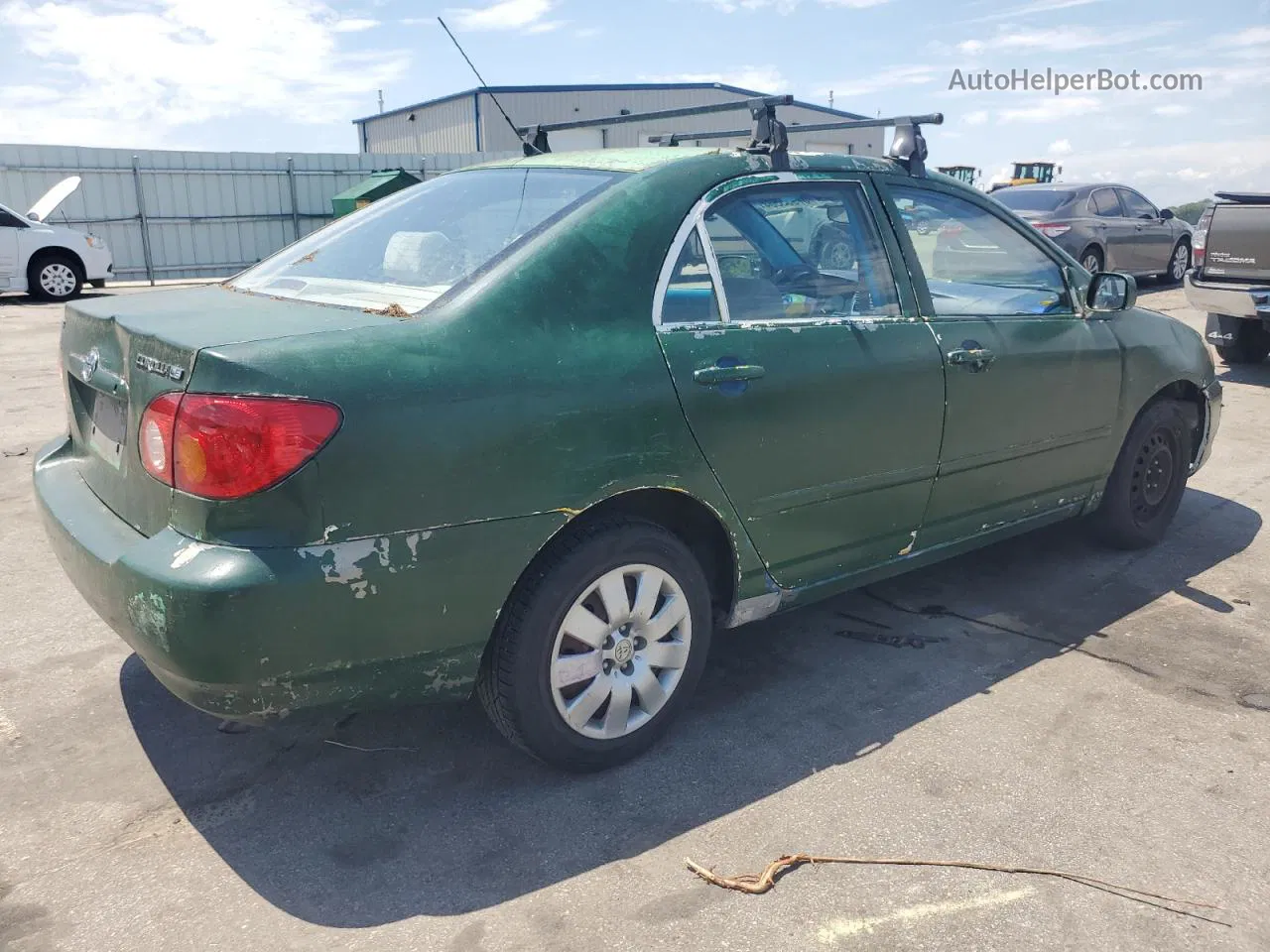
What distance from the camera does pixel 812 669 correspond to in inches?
144

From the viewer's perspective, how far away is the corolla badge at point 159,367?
2398 millimetres

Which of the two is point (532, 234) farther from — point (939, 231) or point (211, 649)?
point (939, 231)

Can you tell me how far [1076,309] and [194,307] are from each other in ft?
10.8

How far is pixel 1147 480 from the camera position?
476 centimetres

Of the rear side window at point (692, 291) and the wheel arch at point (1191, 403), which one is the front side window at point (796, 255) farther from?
the wheel arch at point (1191, 403)

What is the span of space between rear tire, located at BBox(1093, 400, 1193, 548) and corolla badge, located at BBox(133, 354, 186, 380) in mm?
3811

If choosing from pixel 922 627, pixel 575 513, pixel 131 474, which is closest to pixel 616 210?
pixel 575 513

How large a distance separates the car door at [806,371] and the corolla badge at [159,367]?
3.98ft

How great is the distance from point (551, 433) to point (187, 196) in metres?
20.5

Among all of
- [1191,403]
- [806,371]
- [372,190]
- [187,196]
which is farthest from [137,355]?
[187,196]

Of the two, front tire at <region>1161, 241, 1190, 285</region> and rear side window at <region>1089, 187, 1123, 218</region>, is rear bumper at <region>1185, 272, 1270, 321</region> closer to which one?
rear side window at <region>1089, 187, 1123, 218</region>

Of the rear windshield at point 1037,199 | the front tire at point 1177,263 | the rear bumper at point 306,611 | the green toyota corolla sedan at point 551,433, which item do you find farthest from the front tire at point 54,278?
the front tire at point 1177,263

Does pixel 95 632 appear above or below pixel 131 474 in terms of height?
below

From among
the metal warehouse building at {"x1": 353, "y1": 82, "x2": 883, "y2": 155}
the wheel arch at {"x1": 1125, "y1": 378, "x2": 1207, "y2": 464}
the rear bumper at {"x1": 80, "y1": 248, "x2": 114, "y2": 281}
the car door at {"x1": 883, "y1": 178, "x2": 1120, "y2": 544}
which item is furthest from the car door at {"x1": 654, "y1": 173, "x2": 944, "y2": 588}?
the metal warehouse building at {"x1": 353, "y1": 82, "x2": 883, "y2": 155}
